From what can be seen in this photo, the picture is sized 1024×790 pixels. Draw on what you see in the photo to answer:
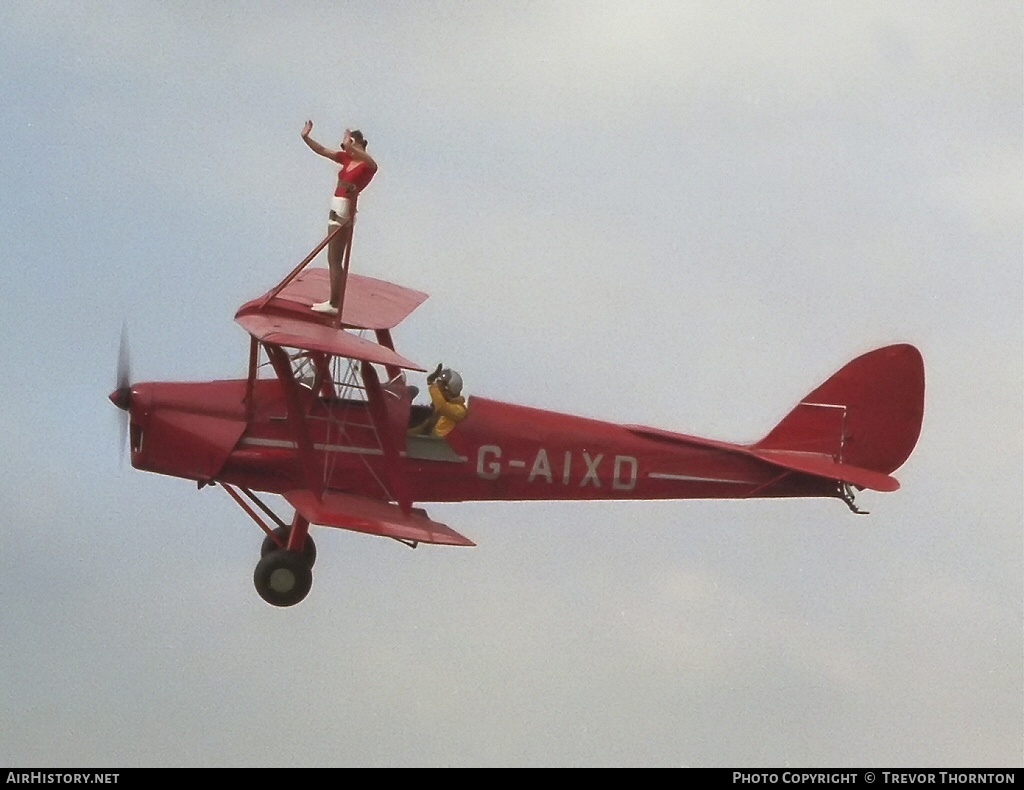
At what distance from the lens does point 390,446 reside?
17828mm

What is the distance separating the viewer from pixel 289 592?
17734mm

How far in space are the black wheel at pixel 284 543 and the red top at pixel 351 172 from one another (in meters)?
3.20

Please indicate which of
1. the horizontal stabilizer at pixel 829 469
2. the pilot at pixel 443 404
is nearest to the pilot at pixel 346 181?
the pilot at pixel 443 404

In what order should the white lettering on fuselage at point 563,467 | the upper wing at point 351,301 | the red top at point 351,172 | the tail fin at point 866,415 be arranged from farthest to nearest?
the tail fin at point 866,415 < the white lettering on fuselage at point 563,467 < the upper wing at point 351,301 < the red top at point 351,172

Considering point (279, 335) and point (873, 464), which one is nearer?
point (279, 335)

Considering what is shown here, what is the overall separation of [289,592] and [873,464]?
5.55 metres

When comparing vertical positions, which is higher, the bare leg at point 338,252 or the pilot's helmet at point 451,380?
the bare leg at point 338,252

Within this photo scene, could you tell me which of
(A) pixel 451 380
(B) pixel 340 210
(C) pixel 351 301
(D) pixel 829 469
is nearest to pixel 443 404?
(A) pixel 451 380

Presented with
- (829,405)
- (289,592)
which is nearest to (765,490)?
(829,405)

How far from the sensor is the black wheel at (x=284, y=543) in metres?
18.4

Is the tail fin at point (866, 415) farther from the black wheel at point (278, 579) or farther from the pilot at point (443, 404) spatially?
the black wheel at point (278, 579)

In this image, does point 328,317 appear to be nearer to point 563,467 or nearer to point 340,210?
point 340,210
